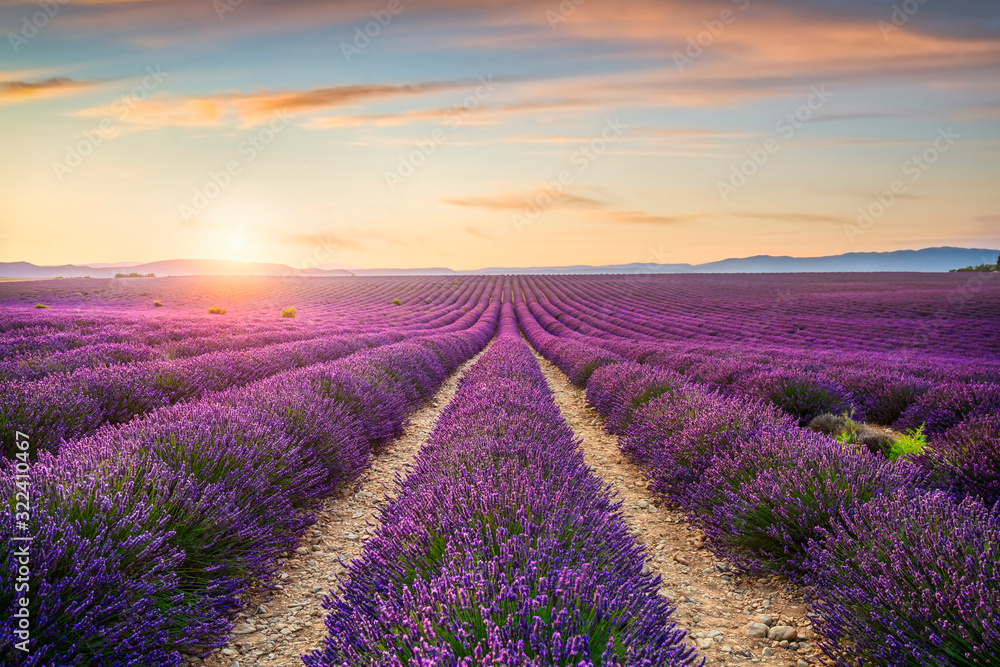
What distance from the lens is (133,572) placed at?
202 cm

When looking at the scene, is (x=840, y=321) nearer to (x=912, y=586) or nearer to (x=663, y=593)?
(x=663, y=593)

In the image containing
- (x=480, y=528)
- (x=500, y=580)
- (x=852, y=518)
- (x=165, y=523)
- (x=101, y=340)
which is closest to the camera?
(x=500, y=580)

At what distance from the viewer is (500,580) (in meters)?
1.58

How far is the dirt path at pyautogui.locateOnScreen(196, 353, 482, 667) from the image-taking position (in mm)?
2334

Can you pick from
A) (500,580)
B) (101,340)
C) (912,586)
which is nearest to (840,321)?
(912,586)

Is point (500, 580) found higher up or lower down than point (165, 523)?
higher up

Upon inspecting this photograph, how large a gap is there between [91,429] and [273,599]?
292 cm

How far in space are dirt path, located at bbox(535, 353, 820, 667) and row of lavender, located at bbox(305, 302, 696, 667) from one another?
58cm

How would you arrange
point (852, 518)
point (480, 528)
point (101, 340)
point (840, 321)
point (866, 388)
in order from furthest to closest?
point (840, 321) → point (101, 340) → point (866, 388) → point (852, 518) → point (480, 528)

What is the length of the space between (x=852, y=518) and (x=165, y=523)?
3.75 m

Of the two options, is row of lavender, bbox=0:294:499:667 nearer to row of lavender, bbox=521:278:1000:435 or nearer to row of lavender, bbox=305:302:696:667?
row of lavender, bbox=305:302:696:667

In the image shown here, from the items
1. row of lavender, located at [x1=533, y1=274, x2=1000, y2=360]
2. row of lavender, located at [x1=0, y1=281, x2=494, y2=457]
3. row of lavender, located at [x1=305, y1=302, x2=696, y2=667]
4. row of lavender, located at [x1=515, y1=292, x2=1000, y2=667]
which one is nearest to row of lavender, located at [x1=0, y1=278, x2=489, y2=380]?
row of lavender, located at [x1=0, y1=281, x2=494, y2=457]

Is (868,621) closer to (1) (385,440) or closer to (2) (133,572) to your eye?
(2) (133,572)

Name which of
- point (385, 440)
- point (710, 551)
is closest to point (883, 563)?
point (710, 551)
